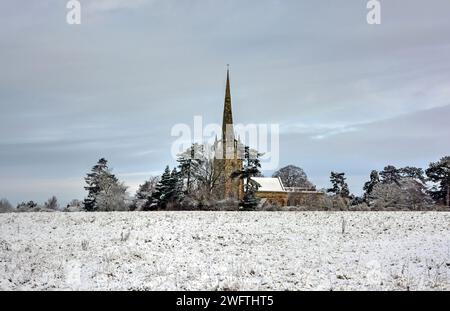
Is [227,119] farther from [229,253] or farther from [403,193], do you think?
[229,253]

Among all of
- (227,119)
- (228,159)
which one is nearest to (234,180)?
(228,159)

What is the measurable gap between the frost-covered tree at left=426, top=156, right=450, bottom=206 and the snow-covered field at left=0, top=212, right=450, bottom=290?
4105 cm

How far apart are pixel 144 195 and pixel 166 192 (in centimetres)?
1082

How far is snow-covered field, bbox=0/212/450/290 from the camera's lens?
12461 mm

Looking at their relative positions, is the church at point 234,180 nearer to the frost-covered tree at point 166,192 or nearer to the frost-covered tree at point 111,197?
the frost-covered tree at point 166,192

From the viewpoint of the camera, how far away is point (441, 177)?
200ft

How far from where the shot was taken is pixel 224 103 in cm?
9544

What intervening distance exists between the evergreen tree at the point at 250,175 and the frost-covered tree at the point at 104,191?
52.1 feet

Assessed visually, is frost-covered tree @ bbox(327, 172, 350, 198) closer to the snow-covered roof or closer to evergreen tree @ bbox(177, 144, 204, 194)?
the snow-covered roof

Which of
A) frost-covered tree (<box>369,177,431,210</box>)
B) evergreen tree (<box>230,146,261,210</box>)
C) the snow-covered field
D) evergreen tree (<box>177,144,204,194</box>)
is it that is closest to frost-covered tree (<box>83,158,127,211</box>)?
evergreen tree (<box>177,144,204,194</box>)
